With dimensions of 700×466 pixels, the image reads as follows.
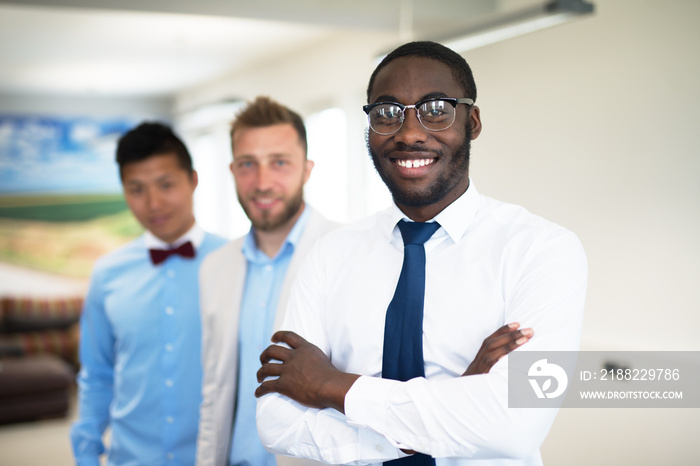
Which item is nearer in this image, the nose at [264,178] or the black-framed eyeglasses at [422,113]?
the black-framed eyeglasses at [422,113]

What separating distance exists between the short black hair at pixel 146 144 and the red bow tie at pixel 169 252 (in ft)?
1.04

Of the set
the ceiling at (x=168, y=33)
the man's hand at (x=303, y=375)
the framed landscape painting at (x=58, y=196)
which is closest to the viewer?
the man's hand at (x=303, y=375)

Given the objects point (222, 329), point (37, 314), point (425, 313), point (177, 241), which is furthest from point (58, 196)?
point (425, 313)

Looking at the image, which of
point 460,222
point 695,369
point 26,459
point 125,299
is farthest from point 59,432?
point 460,222

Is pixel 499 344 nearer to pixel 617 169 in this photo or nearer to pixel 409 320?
pixel 409 320

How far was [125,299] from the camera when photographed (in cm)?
259

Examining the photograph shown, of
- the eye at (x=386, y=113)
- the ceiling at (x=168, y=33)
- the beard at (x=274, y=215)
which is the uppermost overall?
the ceiling at (x=168, y=33)

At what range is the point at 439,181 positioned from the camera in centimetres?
152

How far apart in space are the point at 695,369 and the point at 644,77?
1.55 meters

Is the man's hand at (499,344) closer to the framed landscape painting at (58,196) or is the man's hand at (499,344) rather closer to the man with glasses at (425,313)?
the man with glasses at (425,313)

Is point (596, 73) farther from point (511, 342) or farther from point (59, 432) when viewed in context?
point (59, 432)

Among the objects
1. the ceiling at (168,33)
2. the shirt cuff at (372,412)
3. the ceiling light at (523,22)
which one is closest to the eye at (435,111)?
the shirt cuff at (372,412)

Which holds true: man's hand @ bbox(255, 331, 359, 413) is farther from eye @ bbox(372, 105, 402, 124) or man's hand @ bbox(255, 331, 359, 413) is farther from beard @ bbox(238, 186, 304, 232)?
beard @ bbox(238, 186, 304, 232)

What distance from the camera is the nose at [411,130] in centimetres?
148
